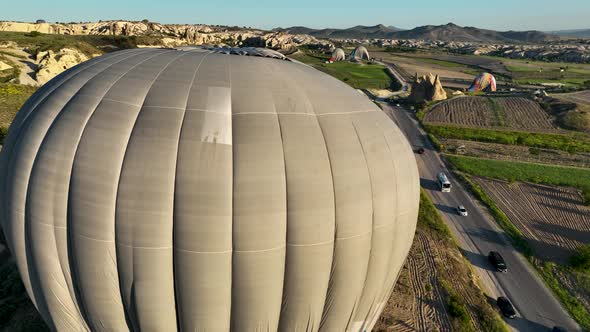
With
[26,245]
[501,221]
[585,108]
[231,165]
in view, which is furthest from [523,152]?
[26,245]

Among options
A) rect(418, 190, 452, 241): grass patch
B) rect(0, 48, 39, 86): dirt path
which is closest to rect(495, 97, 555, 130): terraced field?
rect(418, 190, 452, 241): grass patch

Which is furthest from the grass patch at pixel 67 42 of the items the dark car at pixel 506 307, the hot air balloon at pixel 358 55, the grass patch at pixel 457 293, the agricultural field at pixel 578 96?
the agricultural field at pixel 578 96

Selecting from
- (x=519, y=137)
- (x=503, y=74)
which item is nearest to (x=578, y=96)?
(x=503, y=74)

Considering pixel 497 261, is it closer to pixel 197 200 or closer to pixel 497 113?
pixel 197 200

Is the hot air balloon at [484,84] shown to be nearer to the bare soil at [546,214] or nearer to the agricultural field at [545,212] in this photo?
the agricultural field at [545,212]

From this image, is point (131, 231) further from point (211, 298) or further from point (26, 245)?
point (26, 245)

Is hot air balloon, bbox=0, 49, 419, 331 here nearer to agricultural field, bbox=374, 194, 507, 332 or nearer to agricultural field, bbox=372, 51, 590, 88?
agricultural field, bbox=374, 194, 507, 332
